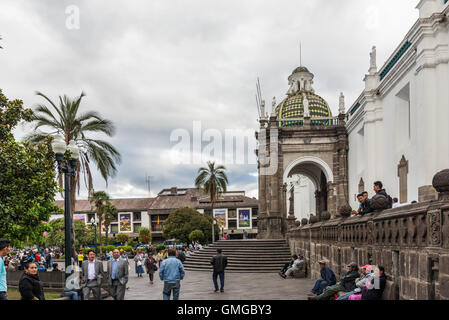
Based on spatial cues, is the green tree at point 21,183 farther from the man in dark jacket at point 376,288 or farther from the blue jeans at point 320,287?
the man in dark jacket at point 376,288

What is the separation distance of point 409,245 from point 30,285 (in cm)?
575

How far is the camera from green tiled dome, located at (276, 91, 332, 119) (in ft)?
108

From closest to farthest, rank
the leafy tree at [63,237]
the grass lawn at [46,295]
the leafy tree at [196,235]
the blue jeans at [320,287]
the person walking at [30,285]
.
Result: the person walking at [30,285]
the blue jeans at [320,287]
the grass lawn at [46,295]
the leafy tree at [196,235]
the leafy tree at [63,237]

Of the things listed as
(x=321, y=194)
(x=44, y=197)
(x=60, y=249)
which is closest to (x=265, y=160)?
(x=321, y=194)

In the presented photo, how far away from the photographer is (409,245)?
21.0 ft

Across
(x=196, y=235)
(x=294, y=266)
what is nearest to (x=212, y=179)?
(x=196, y=235)

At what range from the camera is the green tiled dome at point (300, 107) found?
108 ft

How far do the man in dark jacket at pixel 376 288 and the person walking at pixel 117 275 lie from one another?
4.75 metres

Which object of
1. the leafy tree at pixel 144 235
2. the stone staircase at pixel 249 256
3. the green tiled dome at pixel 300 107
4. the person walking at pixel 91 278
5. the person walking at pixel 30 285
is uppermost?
the green tiled dome at pixel 300 107

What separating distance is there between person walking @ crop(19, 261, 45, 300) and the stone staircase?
15.3 metres

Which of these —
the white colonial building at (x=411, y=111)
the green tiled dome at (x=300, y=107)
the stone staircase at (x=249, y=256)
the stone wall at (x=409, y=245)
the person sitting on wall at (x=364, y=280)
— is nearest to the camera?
the stone wall at (x=409, y=245)

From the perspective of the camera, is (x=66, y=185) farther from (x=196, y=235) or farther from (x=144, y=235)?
(x=144, y=235)

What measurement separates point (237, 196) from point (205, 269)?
50873 mm

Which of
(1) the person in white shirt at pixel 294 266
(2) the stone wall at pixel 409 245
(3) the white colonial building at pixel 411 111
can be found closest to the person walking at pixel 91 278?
(2) the stone wall at pixel 409 245
